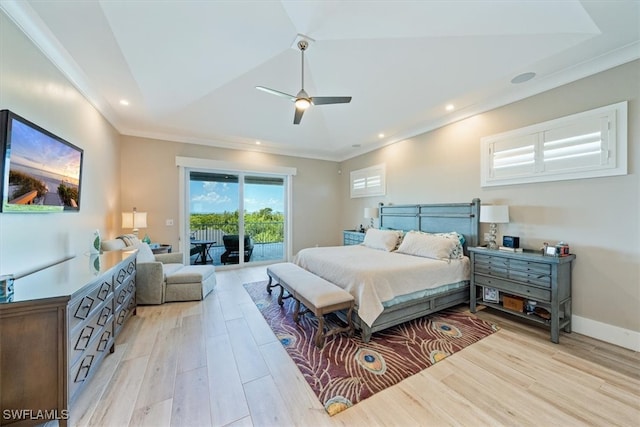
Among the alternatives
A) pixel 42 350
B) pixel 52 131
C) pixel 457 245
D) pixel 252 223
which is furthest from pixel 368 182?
pixel 42 350

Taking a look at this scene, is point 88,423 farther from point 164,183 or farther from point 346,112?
point 346,112

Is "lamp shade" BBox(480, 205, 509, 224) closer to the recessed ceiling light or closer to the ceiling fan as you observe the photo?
the recessed ceiling light

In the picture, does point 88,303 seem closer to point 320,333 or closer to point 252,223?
point 320,333

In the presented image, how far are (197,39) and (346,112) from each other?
2593mm

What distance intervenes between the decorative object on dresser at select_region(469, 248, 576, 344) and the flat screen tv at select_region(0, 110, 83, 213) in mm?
4817

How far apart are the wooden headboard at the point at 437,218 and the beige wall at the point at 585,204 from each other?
23 centimetres

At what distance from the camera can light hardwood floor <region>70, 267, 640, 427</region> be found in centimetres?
162

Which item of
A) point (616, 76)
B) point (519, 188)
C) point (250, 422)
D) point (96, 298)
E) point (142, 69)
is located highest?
point (142, 69)

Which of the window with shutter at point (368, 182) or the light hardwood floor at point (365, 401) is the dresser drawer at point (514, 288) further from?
the window with shutter at point (368, 182)

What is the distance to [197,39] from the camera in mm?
2609

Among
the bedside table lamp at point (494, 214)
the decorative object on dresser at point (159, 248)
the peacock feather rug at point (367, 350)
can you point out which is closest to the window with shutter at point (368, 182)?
the bedside table lamp at point (494, 214)

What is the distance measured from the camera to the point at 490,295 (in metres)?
3.28

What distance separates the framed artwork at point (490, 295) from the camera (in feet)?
10.6

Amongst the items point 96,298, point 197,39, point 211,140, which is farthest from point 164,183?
point 96,298
